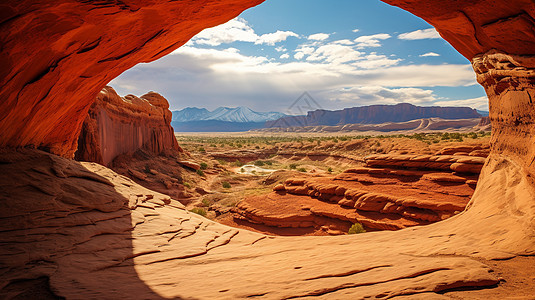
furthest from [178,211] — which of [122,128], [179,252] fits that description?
[122,128]

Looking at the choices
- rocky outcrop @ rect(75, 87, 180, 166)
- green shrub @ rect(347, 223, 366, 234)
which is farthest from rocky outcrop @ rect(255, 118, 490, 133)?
green shrub @ rect(347, 223, 366, 234)

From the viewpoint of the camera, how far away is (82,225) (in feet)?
21.7

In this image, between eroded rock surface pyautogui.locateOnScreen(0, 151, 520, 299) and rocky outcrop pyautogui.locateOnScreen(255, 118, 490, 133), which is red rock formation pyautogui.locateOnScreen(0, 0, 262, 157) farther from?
rocky outcrop pyautogui.locateOnScreen(255, 118, 490, 133)

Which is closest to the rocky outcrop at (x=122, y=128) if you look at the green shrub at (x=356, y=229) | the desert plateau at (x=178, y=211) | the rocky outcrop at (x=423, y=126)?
the desert plateau at (x=178, y=211)

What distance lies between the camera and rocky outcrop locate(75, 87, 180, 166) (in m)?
18.4

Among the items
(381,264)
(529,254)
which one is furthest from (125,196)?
(529,254)

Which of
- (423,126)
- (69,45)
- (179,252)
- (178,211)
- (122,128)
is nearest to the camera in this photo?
(69,45)

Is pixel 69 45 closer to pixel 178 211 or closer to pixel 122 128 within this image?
pixel 178 211

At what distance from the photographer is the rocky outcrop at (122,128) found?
1844 cm

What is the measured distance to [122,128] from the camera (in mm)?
25578

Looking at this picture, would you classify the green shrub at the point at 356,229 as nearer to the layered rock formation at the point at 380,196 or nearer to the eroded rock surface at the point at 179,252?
the layered rock formation at the point at 380,196

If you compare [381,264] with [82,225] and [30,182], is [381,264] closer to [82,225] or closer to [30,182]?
[82,225]

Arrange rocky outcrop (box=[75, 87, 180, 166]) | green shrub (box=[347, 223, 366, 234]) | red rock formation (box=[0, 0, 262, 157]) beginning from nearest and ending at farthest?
red rock formation (box=[0, 0, 262, 157]) < green shrub (box=[347, 223, 366, 234]) < rocky outcrop (box=[75, 87, 180, 166])

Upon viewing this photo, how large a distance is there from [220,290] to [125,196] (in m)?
6.00
